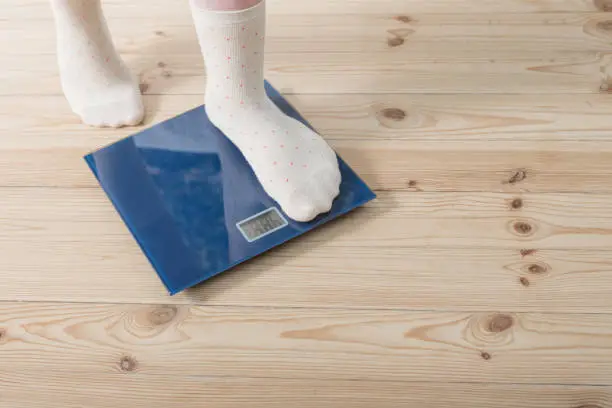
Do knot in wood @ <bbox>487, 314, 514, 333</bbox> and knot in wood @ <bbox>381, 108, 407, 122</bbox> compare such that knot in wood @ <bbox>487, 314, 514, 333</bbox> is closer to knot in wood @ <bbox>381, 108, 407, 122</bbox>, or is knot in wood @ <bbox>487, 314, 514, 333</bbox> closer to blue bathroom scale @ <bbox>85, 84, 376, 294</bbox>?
blue bathroom scale @ <bbox>85, 84, 376, 294</bbox>

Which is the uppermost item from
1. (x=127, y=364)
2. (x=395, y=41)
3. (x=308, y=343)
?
(x=395, y=41)

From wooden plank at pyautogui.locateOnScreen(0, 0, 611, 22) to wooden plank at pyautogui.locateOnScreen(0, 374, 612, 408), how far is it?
0.82 meters

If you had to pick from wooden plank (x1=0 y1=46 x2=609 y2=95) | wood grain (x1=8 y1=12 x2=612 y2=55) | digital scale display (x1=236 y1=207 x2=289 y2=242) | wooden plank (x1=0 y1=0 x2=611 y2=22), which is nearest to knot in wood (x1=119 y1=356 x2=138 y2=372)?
digital scale display (x1=236 y1=207 x2=289 y2=242)

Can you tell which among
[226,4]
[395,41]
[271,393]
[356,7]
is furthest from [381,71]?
[271,393]

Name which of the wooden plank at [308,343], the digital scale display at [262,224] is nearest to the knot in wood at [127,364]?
the wooden plank at [308,343]

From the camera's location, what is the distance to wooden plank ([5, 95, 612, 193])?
104 centimetres

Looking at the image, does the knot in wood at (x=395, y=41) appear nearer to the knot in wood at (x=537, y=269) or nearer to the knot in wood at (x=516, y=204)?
the knot in wood at (x=516, y=204)

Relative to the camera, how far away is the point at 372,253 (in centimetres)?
95

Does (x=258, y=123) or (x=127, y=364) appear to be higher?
(x=258, y=123)

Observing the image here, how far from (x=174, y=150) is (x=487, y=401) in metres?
0.61

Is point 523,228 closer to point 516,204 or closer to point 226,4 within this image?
point 516,204

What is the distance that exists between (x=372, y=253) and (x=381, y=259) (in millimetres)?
17

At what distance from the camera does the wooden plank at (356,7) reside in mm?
1356

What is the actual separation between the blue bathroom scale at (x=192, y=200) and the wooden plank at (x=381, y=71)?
0.60 feet
